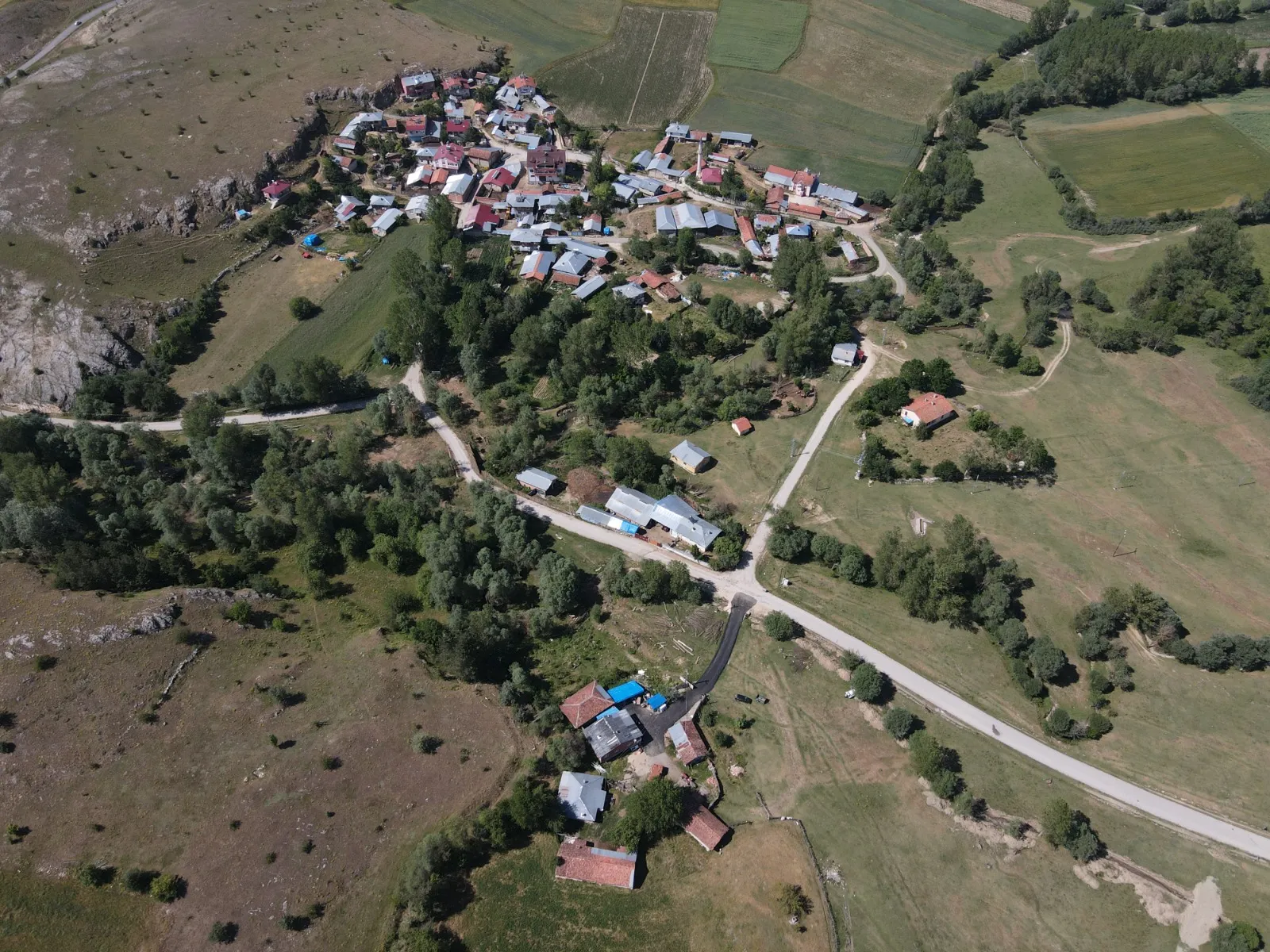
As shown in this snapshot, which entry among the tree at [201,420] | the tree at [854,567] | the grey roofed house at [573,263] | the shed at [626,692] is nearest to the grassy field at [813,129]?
the grey roofed house at [573,263]

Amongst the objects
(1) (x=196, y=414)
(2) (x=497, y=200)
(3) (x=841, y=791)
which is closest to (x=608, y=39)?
(2) (x=497, y=200)

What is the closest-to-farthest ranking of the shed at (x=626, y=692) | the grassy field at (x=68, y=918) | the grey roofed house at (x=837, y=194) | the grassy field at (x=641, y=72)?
the grassy field at (x=68, y=918) < the shed at (x=626, y=692) < the grey roofed house at (x=837, y=194) < the grassy field at (x=641, y=72)

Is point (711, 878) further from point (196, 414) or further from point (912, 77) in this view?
point (912, 77)

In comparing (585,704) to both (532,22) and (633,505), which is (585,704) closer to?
(633,505)

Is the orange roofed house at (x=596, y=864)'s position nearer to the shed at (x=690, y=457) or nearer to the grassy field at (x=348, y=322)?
the shed at (x=690, y=457)

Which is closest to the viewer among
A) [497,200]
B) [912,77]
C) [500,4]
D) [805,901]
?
[805,901]

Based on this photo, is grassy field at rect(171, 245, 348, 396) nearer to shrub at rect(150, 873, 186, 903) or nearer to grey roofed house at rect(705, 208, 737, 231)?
grey roofed house at rect(705, 208, 737, 231)

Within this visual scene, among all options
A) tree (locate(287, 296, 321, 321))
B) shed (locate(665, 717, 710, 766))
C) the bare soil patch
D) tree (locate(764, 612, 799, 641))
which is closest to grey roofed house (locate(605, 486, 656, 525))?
tree (locate(764, 612, 799, 641))
